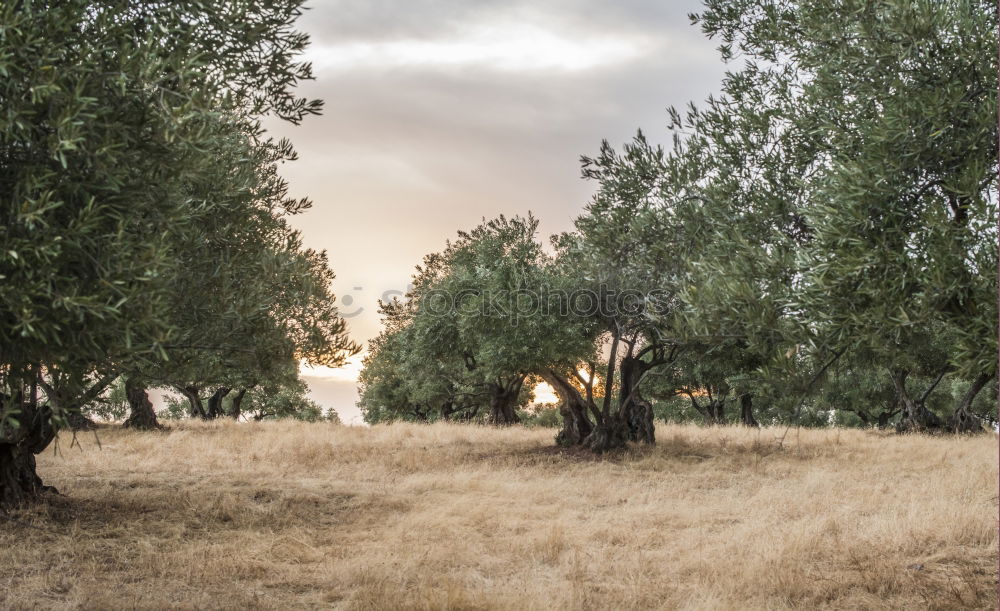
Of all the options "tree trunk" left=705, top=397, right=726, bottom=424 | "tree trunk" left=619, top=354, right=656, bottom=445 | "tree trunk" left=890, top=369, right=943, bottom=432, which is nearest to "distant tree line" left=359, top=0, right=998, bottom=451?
"tree trunk" left=619, top=354, right=656, bottom=445

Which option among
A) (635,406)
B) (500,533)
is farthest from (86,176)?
(635,406)

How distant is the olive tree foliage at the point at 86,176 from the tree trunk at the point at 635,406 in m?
23.8

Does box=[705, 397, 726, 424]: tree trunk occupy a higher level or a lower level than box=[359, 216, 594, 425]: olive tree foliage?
lower

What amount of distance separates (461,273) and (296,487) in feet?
42.7

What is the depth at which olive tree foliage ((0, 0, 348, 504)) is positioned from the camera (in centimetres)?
724

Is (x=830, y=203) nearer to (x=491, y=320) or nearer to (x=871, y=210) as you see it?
(x=871, y=210)

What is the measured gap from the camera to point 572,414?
32.1 meters

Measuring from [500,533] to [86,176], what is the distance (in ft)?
35.3

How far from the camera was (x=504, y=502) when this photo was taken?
1888 centimetres

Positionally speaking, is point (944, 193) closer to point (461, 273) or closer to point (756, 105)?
point (756, 105)

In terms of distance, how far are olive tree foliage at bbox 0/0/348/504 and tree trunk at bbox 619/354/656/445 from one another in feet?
78.2

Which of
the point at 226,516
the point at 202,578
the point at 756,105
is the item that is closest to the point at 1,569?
the point at 202,578

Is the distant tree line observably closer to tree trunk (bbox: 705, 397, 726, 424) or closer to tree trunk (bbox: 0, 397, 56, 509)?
tree trunk (bbox: 0, 397, 56, 509)

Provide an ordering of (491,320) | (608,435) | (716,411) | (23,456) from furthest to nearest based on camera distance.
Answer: (716,411)
(608,435)
(491,320)
(23,456)
